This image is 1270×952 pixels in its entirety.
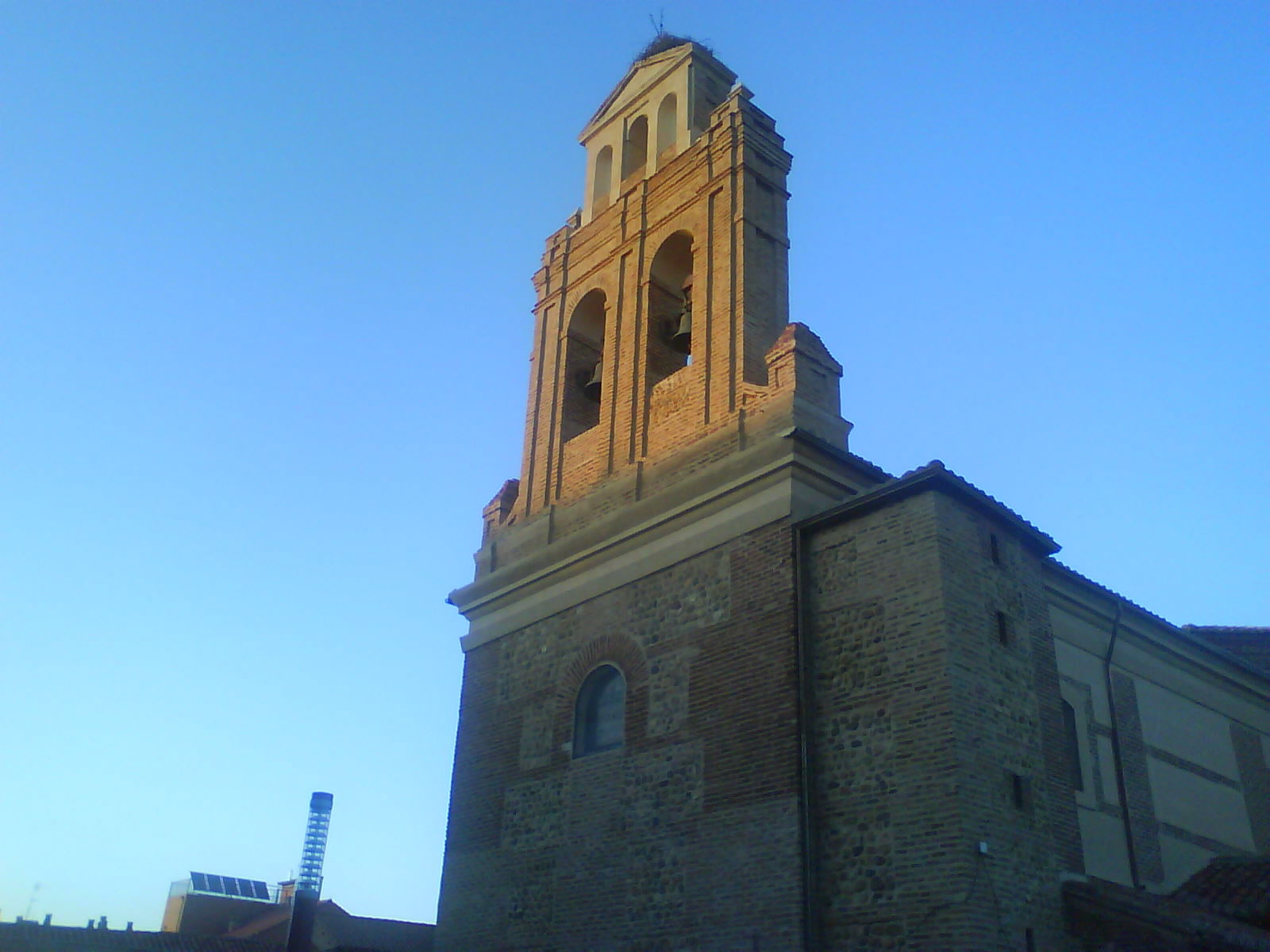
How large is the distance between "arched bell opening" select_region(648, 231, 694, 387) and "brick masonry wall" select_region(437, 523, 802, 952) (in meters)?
3.71

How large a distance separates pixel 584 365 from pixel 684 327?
249 centimetres

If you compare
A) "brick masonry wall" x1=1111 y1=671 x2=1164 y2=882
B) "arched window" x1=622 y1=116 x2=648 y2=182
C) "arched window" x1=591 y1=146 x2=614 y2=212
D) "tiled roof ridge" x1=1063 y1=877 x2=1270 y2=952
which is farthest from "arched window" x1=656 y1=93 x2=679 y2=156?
"tiled roof ridge" x1=1063 y1=877 x2=1270 y2=952

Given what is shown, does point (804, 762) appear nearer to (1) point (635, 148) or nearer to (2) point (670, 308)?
(2) point (670, 308)

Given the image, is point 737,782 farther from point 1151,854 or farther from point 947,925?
point 1151,854

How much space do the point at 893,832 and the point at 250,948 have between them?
2350 cm

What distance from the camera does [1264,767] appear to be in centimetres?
1791

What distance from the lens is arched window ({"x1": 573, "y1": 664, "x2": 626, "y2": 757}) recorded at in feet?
45.5

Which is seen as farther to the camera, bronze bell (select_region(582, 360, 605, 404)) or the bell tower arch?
bronze bell (select_region(582, 360, 605, 404))

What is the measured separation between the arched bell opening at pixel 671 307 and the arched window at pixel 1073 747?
22.4ft

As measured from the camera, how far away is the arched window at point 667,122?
60.1 ft

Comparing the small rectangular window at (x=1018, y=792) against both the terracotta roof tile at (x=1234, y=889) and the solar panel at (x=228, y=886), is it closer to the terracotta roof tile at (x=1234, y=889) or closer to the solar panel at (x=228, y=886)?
the terracotta roof tile at (x=1234, y=889)

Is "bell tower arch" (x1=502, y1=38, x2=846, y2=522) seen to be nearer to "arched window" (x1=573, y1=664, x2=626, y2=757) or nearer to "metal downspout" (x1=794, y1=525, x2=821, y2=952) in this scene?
"metal downspout" (x1=794, y1=525, x2=821, y2=952)

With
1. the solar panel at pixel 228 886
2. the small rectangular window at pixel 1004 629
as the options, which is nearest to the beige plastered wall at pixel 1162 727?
the small rectangular window at pixel 1004 629

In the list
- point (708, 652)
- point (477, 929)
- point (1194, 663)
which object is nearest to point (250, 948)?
point (477, 929)
